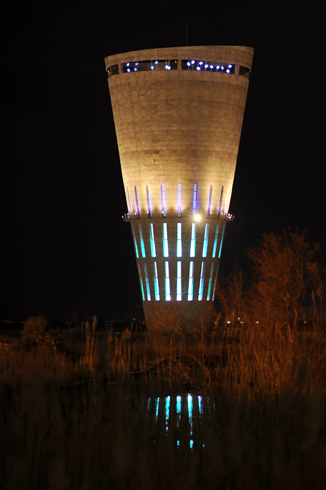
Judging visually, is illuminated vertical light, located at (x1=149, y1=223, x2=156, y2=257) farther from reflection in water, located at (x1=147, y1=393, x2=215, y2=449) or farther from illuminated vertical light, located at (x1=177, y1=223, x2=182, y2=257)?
reflection in water, located at (x1=147, y1=393, x2=215, y2=449)

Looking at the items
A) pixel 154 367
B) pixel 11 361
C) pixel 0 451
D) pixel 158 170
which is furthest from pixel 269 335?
pixel 158 170


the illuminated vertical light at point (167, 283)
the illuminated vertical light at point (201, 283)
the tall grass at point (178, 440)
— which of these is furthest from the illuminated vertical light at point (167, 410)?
the illuminated vertical light at point (201, 283)

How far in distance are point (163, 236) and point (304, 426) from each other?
3161cm

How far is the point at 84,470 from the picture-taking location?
285 inches

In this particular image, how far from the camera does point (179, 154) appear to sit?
39406 mm

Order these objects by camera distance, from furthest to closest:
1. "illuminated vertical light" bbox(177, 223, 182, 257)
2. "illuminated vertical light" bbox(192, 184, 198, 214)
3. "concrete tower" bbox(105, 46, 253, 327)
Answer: "illuminated vertical light" bbox(177, 223, 182, 257), "illuminated vertical light" bbox(192, 184, 198, 214), "concrete tower" bbox(105, 46, 253, 327)

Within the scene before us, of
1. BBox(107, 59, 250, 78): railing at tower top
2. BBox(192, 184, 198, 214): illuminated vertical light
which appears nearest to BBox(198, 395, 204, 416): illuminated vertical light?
BBox(192, 184, 198, 214): illuminated vertical light

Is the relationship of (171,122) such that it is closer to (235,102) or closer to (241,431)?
(235,102)

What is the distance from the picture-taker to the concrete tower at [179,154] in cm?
3912

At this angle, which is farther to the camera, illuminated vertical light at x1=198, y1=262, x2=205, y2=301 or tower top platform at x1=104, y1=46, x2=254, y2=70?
illuminated vertical light at x1=198, y1=262, x2=205, y2=301

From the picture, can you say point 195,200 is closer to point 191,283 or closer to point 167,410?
point 191,283

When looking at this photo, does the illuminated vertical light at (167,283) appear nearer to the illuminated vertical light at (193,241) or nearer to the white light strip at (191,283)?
the white light strip at (191,283)

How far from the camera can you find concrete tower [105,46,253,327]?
39.1 m

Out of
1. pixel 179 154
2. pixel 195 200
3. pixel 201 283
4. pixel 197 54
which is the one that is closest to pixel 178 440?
pixel 179 154
